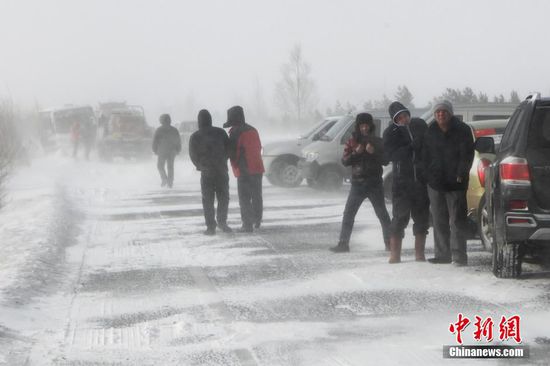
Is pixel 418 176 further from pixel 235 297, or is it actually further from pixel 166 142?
pixel 166 142

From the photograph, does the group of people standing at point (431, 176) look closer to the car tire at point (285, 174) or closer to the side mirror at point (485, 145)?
the side mirror at point (485, 145)

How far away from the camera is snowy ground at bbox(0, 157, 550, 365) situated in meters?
6.36

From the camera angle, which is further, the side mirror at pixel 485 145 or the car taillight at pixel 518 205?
the side mirror at pixel 485 145

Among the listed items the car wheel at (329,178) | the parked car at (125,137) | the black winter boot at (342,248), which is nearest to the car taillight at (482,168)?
the black winter boot at (342,248)

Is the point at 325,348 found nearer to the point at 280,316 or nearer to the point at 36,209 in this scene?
the point at 280,316

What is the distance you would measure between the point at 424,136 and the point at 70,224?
271 inches

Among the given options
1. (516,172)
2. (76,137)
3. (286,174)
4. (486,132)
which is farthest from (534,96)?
(76,137)

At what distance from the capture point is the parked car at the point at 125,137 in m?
36.2

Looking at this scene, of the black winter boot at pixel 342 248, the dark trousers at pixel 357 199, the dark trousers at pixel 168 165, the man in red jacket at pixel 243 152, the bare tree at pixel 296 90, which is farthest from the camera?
the bare tree at pixel 296 90

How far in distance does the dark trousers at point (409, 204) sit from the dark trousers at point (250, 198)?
3.80m


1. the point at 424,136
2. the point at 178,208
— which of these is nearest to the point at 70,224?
the point at 178,208

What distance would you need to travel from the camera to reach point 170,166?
23.0 metres

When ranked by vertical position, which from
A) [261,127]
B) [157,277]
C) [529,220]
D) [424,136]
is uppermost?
[424,136]

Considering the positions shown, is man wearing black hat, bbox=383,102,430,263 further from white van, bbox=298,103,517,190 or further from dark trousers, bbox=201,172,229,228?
white van, bbox=298,103,517,190
